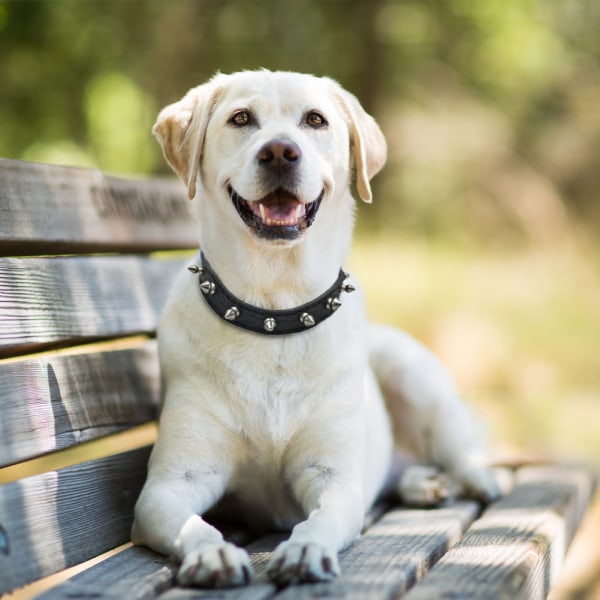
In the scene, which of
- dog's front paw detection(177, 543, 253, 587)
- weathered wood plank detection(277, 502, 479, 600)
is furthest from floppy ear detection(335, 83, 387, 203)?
dog's front paw detection(177, 543, 253, 587)

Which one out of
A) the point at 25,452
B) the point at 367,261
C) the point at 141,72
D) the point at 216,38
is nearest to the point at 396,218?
the point at 367,261

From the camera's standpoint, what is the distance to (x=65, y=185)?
2977 millimetres

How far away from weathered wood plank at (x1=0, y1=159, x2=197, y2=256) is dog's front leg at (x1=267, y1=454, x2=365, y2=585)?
1106 millimetres

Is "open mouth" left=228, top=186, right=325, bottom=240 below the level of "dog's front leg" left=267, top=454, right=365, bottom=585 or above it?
above

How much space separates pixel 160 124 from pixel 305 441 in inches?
43.2

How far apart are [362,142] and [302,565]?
4.65 feet

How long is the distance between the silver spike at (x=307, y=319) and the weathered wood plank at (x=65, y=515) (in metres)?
0.73

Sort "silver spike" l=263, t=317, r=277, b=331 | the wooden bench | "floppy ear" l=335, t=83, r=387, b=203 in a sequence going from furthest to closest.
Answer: "floppy ear" l=335, t=83, r=387, b=203
"silver spike" l=263, t=317, r=277, b=331
the wooden bench

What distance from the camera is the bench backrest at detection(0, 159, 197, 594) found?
7.58 ft

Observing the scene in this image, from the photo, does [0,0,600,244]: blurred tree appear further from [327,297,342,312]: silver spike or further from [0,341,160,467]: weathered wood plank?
[327,297,342,312]: silver spike

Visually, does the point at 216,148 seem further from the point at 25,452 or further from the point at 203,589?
the point at 203,589

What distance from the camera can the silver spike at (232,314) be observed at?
261 centimetres

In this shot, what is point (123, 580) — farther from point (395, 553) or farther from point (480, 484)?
point (480, 484)

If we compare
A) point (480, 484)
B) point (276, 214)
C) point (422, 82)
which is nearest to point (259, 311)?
point (276, 214)
